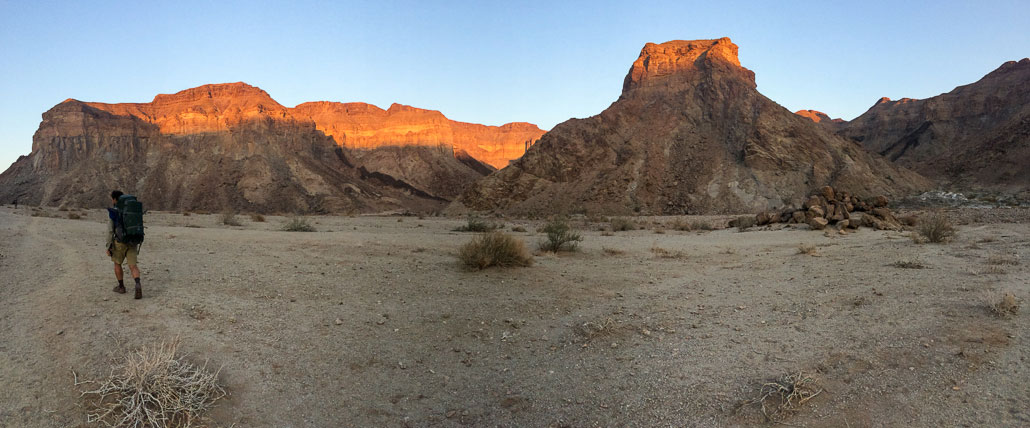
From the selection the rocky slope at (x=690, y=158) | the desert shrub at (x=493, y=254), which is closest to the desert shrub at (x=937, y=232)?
the desert shrub at (x=493, y=254)

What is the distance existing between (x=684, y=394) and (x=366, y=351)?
3088 millimetres

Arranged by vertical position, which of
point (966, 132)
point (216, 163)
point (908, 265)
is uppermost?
point (966, 132)

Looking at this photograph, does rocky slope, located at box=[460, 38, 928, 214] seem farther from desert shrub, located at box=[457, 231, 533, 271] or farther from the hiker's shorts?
the hiker's shorts

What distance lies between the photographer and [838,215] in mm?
18328

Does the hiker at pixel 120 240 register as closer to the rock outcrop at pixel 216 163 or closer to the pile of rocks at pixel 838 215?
the pile of rocks at pixel 838 215

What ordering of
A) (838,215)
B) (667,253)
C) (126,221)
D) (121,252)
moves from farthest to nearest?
(838,215), (667,253), (121,252), (126,221)

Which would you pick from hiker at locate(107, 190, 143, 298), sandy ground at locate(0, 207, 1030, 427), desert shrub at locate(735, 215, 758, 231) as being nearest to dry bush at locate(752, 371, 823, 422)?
sandy ground at locate(0, 207, 1030, 427)

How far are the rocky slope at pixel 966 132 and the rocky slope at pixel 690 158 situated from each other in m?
5.56

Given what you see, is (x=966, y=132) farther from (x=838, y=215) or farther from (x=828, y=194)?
(x=838, y=215)

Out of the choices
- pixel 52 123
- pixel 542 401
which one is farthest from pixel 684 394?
pixel 52 123

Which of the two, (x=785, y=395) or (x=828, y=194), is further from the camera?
(x=828, y=194)

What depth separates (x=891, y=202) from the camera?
36875 mm

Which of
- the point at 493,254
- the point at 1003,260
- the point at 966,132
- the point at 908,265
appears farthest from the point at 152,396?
the point at 966,132

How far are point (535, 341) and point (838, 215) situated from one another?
17.9 meters
